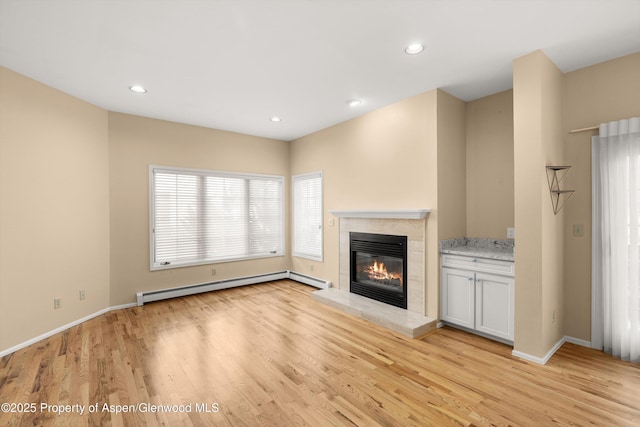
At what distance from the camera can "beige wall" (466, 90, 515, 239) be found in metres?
3.65

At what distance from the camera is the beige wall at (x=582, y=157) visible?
295cm

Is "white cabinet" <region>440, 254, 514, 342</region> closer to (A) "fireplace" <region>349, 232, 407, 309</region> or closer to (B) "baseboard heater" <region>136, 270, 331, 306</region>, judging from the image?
(A) "fireplace" <region>349, 232, 407, 309</region>

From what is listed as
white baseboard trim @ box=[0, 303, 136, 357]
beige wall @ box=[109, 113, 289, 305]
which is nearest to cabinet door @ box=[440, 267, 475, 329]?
beige wall @ box=[109, 113, 289, 305]

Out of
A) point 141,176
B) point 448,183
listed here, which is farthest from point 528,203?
point 141,176

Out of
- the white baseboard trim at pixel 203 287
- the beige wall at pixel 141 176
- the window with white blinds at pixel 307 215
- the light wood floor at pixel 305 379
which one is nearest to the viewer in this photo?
the light wood floor at pixel 305 379

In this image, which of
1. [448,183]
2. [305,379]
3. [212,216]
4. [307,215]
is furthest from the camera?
[307,215]

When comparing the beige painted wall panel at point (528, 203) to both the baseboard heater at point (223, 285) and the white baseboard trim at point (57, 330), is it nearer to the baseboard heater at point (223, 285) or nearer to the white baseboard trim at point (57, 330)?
the baseboard heater at point (223, 285)

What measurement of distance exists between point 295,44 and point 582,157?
10.5 feet

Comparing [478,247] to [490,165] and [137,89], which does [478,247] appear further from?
[137,89]

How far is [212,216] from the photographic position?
5.37m

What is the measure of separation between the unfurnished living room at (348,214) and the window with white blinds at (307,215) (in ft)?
2.39

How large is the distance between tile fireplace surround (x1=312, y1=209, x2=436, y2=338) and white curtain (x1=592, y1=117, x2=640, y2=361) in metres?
1.64

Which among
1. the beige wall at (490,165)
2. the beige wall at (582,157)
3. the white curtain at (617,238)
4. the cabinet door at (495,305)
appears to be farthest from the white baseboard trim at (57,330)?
the white curtain at (617,238)

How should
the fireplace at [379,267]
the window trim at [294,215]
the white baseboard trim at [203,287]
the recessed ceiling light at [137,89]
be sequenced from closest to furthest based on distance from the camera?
the recessed ceiling light at [137,89], the fireplace at [379,267], the white baseboard trim at [203,287], the window trim at [294,215]
